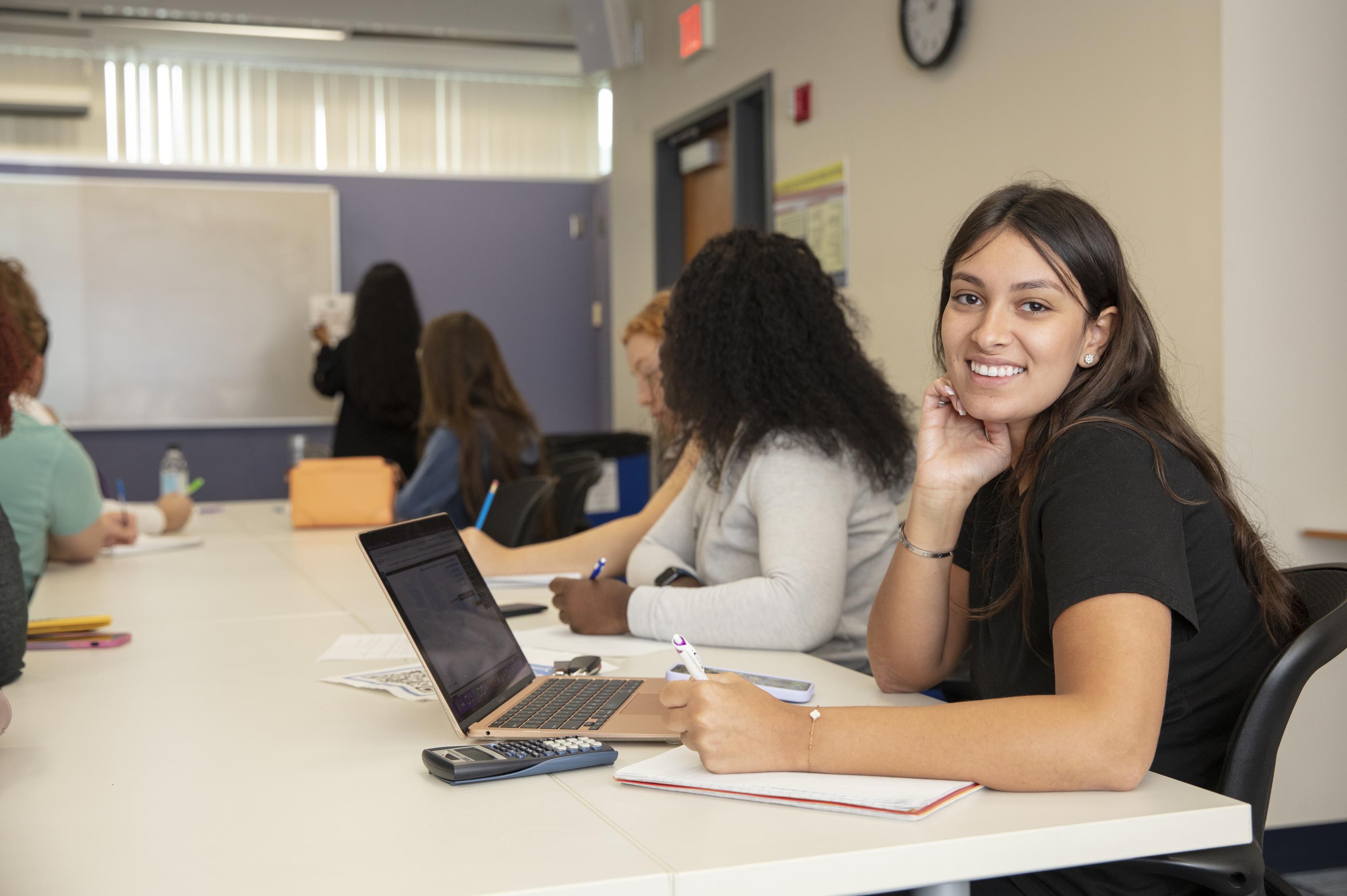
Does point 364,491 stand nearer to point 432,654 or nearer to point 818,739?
point 432,654

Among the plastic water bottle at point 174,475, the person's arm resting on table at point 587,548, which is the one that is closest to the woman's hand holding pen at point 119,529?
the plastic water bottle at point 174,475

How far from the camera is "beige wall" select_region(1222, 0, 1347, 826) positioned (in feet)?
Result: 7.77

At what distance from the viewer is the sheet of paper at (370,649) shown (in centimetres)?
165

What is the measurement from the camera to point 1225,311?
238cm

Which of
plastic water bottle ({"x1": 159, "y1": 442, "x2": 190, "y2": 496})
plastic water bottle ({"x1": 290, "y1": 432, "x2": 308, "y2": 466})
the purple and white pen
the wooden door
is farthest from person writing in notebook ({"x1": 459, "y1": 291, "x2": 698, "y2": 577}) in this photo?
the wooden door

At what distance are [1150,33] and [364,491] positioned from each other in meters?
2.43

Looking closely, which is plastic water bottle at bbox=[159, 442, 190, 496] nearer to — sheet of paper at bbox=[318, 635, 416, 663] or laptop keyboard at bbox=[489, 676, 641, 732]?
sheet of paper at bbox=[318, 635, 416, 663]

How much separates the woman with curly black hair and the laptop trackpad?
329 mm

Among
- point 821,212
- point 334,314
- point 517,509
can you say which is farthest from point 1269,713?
point 334,314

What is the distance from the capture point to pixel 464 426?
340 centimetres

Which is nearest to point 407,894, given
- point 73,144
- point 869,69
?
point 869,69

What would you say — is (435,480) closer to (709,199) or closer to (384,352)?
(384,352)

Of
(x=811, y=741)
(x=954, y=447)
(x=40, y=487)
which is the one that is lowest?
(x=811, y=741)

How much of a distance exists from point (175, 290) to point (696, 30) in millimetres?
3192
